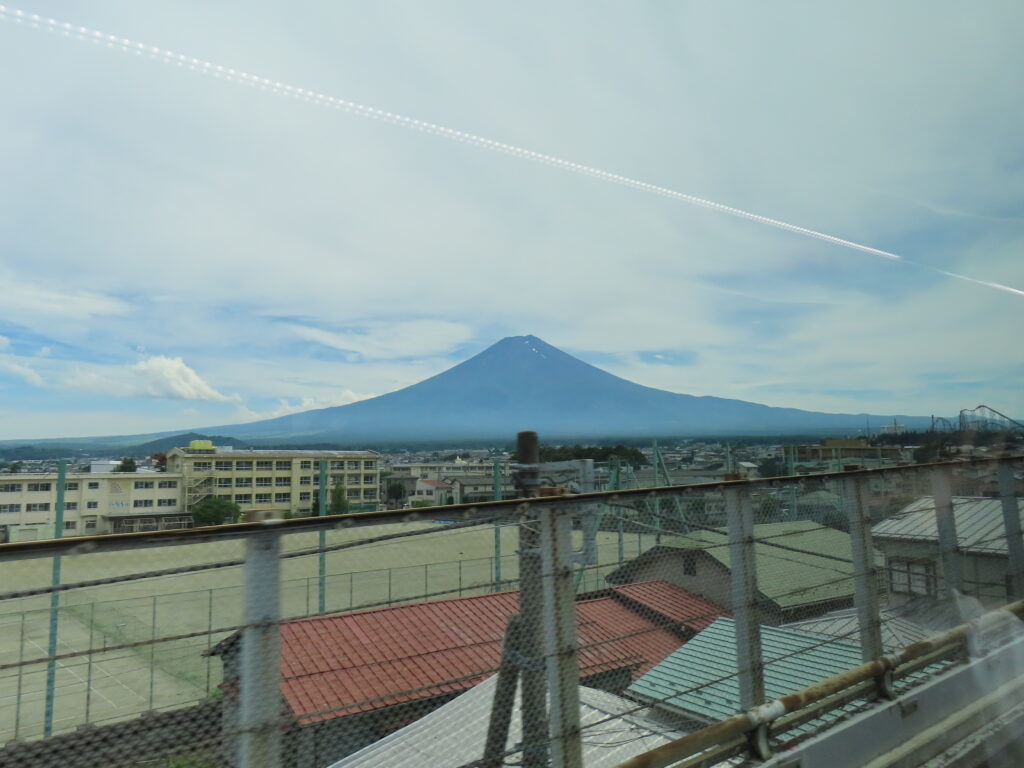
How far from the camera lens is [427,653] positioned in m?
2.80

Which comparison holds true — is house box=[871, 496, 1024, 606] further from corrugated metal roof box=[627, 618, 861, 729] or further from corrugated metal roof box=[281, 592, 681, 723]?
corrugated metal roof box=[281, 592, 681, 723]

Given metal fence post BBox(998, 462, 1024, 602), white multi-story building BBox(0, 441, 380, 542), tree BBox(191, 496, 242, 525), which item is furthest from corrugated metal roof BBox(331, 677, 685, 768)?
tree BBox(191, 496, 242, 525)

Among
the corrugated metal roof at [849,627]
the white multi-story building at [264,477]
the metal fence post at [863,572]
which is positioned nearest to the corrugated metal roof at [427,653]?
the corrugated metal roof at [849,627]

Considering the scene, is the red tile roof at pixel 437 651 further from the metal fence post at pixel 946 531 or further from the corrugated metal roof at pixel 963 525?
the metal fence post at pixel 946 531

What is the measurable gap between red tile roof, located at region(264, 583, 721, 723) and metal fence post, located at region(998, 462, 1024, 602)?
2.68m

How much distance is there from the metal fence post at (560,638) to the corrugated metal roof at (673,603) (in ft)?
1.50

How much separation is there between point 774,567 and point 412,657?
1613mm

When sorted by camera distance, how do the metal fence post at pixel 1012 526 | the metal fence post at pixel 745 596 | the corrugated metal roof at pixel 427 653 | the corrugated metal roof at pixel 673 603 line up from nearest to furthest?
1. the corrugated metal roof at pixel 427 653
2. the corrugated metal roof at pixel 673 603
3. the metal fence post at pixel 745 596
4. the metal fence post at pixel 1012 526

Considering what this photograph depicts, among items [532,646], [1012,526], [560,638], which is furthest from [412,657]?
[1012,526]

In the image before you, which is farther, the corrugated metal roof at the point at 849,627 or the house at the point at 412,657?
the corrugated metal roof at the point at 849,627

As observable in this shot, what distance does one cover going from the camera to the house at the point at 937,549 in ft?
12.0

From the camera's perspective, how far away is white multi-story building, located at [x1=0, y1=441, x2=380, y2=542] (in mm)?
7789

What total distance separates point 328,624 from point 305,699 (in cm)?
28

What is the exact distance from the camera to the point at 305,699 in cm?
207
